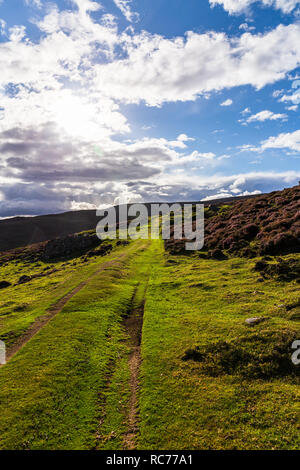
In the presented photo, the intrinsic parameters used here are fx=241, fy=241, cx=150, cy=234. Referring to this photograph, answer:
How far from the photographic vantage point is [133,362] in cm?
2231

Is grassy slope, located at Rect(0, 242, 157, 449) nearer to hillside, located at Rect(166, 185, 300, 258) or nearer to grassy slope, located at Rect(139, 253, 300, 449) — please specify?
grassy slope, located at Rect(139, 253, 300, 449)

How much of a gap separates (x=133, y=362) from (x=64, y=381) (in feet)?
20.1

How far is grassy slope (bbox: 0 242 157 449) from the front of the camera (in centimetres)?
1489

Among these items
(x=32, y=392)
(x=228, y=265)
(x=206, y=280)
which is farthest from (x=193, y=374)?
(x=228, y=265)

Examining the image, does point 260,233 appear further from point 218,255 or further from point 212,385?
point 212,385

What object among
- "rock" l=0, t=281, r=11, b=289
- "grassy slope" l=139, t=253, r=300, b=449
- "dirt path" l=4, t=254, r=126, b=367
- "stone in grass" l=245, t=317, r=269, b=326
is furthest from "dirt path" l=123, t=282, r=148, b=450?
"rock" l=0, t=281, r=11, b=289

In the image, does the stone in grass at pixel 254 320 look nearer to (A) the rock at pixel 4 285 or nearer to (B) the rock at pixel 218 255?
(B) the rock at pixel 218 255

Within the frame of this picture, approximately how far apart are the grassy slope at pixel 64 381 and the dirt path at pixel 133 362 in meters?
0.64

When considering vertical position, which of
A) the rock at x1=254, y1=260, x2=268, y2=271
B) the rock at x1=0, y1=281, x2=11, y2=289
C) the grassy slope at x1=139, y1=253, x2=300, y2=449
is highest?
the rock at x1=254, y1=260, x2=268, y2=271

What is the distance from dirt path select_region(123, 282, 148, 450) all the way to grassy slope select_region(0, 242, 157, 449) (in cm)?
64

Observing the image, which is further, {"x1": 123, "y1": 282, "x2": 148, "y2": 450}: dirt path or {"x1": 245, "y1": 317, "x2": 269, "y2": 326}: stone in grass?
{"x1": 245, "y1": 317, "x2": 269, "y2": 326}: stone in grass

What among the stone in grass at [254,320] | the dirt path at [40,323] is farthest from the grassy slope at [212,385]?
the dirt path at [40,323]

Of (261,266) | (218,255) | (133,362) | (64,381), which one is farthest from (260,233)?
(64,381)
